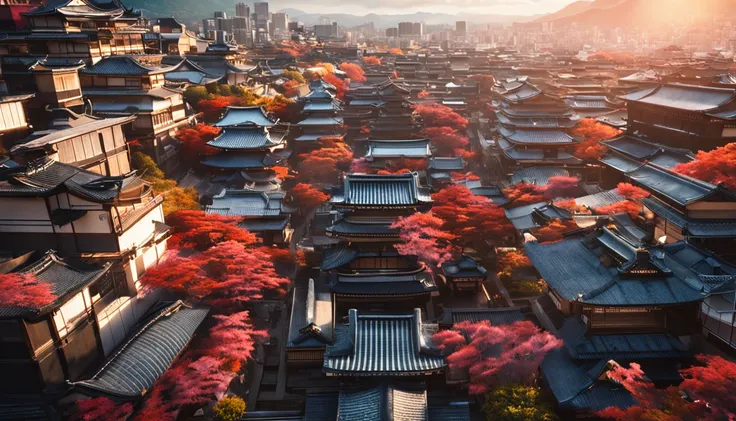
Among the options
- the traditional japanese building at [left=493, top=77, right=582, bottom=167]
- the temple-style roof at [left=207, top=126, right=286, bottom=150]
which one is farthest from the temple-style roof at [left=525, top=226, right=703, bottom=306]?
the temple-style roof at [left=207, top=126, right=286, bottom=150]

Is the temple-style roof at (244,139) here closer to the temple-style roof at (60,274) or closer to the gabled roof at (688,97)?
the temple-style roof at (60,274)

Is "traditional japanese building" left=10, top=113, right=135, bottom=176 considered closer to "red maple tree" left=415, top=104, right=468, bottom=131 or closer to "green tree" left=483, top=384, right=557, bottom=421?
"green tree" left=483, top=384, right=557, bottom=421

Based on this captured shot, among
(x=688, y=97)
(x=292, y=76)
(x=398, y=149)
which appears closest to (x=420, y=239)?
(x=398, y=149)

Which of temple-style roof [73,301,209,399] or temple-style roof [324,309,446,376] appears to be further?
temple-style roof [324,309,446,376]

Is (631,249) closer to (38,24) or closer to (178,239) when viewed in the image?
(178,239)

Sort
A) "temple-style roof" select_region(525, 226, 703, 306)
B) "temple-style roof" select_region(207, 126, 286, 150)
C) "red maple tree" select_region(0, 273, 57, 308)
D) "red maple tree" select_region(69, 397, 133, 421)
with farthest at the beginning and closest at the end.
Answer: "temple-style roof" select_region(207, 126, 286, 150) < "temple-style roof" select_region(525, 226, 703, 306) < "red maple tree" select_region(0, 273, 57, 308) < "red maple tree" select_region(69, 397, 133, 421)

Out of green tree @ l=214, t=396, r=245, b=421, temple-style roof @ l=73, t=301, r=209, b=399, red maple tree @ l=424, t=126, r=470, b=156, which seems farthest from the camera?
red maple tree @ l=424, t=126, r=470, b=156
